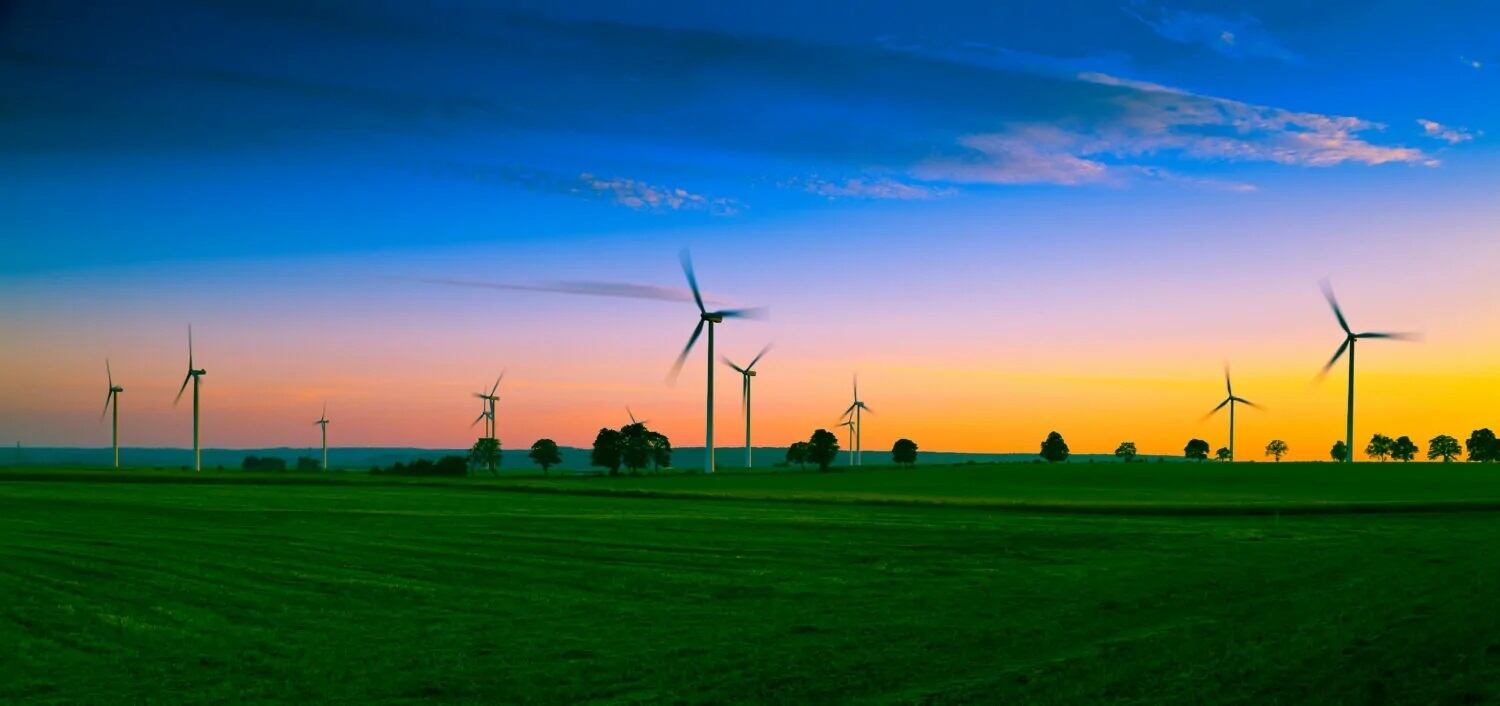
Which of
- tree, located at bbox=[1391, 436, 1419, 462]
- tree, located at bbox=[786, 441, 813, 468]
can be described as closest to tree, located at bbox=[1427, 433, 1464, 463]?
tree, located at bbox=[1391, 436, 1419, 462]

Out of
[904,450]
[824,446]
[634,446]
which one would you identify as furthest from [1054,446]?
[634,446]

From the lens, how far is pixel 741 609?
22.3m

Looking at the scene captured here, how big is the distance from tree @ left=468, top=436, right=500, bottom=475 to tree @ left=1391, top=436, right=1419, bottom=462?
5632 inches

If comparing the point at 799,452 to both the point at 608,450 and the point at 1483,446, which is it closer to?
the point at 608,450

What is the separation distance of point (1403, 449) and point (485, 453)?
147342mm

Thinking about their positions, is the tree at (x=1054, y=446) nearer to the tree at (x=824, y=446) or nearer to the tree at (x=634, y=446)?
the tree at (x=824, y=446)

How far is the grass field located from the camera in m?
15.0

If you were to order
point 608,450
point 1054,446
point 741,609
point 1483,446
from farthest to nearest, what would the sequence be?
point 1054,446, point 1483,446, point 608,450, point 741,609

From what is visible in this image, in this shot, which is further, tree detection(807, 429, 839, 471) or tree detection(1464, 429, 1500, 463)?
tree detection(1464, 429, 1500, 463)

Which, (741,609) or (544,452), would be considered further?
(544,452)

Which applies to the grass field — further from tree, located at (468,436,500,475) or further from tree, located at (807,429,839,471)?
tree, located at (468,436,500,475)

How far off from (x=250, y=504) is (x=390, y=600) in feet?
104

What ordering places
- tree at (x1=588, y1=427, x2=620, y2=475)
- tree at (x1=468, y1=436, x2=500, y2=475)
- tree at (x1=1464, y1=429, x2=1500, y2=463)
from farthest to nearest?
tree at (x1=468, y1=436, x2=500, y2=475) < tree at (x1=1464, y1=429, x2=1500, y2=463) < tree at (x1=588, y1=427, x2=620, y2=475)

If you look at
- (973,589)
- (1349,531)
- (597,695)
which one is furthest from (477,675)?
(1349,531)
